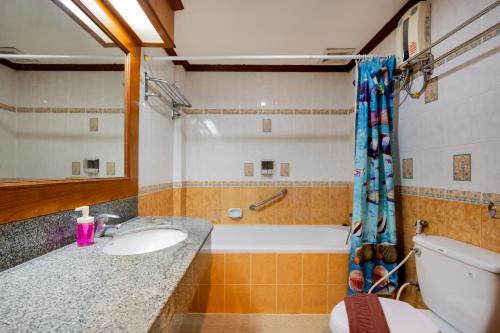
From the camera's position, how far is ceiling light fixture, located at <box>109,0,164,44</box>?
1.22 metres

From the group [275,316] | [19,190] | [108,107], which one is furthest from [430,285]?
[108,107]

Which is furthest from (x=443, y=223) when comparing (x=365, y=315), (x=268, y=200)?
(x=268, y=200)

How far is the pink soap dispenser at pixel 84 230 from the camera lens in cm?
98

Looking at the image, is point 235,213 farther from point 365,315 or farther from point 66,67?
point 66,67

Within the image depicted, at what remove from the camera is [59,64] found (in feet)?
3.24

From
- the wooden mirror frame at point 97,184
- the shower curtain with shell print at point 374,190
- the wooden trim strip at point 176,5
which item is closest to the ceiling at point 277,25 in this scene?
the wooden trim strip at point 176,5

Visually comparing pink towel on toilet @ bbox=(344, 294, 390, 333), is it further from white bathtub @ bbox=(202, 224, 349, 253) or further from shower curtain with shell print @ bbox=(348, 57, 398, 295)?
white bathtub @ bbox=(202, 224, 349, 253)

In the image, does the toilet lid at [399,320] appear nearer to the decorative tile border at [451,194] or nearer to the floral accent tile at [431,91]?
the decorative tile border at [451,194]

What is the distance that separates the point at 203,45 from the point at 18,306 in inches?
90.6

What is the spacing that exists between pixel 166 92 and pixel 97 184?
1240 millimetres

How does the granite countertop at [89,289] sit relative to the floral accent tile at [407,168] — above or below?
below

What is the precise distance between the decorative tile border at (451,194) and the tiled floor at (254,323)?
120 cm

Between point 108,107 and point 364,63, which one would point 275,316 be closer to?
point 108,107

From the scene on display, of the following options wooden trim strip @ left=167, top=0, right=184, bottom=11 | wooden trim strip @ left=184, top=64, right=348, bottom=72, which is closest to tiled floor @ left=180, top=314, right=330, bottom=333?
wooden trim strip @ left=167, top=0, right=184, bottom=11
